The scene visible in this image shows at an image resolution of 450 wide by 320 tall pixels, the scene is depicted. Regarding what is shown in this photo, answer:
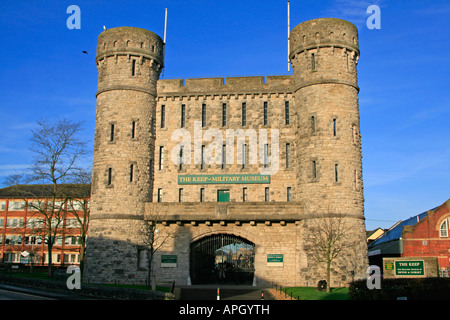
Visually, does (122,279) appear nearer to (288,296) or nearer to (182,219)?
(182,219)

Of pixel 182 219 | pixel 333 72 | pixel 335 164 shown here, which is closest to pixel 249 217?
pixel 182 219

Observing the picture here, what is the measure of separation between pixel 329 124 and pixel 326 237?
767 cm

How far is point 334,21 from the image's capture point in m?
32.4

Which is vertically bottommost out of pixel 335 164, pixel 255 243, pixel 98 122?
pixel 255 243

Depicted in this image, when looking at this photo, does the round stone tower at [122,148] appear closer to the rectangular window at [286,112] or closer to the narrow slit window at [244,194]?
the narrow slit window at [244,194]

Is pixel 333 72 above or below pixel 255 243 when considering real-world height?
above

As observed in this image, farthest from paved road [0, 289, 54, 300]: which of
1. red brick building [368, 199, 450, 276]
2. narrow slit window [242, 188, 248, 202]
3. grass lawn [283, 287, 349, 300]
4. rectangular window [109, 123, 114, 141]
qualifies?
red brick building [368, 199, 450, 276]

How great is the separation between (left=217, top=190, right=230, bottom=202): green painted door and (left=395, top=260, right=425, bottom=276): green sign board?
13.5m

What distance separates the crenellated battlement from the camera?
34312mm

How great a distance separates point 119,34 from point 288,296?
2242 cm

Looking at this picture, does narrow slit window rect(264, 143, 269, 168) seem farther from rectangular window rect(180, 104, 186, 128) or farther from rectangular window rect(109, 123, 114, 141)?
rectangular window rect(109, 123, 114, 141)
